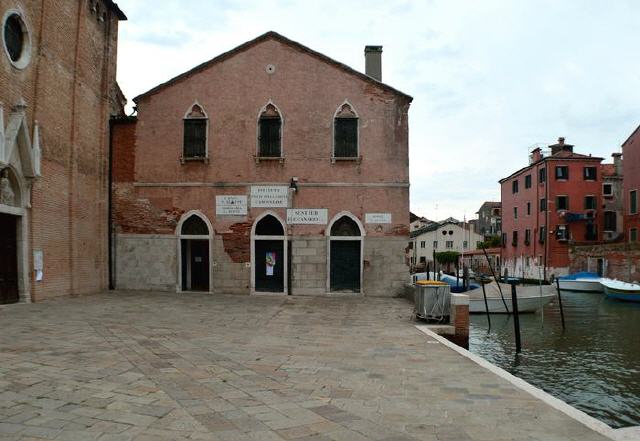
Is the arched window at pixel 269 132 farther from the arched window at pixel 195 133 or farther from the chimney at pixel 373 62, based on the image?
the chimney at pixel 373 62

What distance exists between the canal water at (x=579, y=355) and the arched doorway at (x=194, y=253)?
32.2ft

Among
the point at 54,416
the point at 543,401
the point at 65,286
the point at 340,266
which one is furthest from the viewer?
the point at 340,266

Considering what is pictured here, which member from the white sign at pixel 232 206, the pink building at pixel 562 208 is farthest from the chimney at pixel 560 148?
the white sign at pixel 232 206

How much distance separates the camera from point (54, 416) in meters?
4.96

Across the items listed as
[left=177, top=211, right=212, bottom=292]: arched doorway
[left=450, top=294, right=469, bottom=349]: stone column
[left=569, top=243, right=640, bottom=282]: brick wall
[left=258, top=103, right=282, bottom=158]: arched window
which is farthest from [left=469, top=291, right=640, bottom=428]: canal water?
[left=177, top=211, right=212, bottom=292]: arched doorway

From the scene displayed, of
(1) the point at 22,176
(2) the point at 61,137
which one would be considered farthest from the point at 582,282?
(1) the point at 22,176

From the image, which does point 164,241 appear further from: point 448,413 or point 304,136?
point 448,413

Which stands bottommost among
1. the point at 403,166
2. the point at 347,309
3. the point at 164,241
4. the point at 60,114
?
the point at 347,309

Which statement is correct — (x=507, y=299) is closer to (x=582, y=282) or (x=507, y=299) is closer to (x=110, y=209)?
(x=582, y=282)

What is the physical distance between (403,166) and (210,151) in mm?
6873

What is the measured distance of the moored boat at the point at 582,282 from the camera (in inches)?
1433

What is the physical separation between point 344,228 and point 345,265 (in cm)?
129

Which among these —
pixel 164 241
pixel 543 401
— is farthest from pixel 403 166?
pixel 543 401

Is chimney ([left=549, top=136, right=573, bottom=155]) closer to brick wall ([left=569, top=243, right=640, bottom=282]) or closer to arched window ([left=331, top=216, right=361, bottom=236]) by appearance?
brick wall ([left=569, top=243, right=640, bottom=282])
